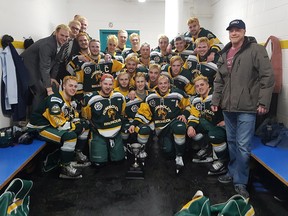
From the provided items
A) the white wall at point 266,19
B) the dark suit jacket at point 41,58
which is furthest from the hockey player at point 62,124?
the white wall at point 266,19

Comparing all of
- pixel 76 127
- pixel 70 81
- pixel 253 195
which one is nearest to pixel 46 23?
pixel 70 81

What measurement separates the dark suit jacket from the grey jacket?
1.92 meters

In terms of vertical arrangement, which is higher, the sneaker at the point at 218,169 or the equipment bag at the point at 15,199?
the equipment bag at the point at 15,199

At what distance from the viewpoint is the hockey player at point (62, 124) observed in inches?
93.7

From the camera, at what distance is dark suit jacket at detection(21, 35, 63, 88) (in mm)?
2742

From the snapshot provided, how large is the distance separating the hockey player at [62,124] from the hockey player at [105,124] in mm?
187

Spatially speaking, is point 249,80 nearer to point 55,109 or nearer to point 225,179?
point 225,179

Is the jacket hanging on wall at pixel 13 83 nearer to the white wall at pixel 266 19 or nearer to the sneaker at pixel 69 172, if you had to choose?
the sneaker at pixel 69 172

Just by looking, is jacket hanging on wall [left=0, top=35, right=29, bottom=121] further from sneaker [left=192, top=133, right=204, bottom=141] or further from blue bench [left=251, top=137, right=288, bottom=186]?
blue bench [left=251, top=137, right=288, bottom=186]

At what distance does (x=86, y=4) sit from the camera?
5973mm

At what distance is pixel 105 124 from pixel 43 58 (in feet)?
3.37

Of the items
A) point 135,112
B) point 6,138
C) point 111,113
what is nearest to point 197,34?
point 135,112

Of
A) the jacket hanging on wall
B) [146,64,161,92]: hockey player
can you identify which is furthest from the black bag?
[146,64,161,92]: hockey player

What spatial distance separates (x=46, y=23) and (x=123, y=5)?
2.68m
